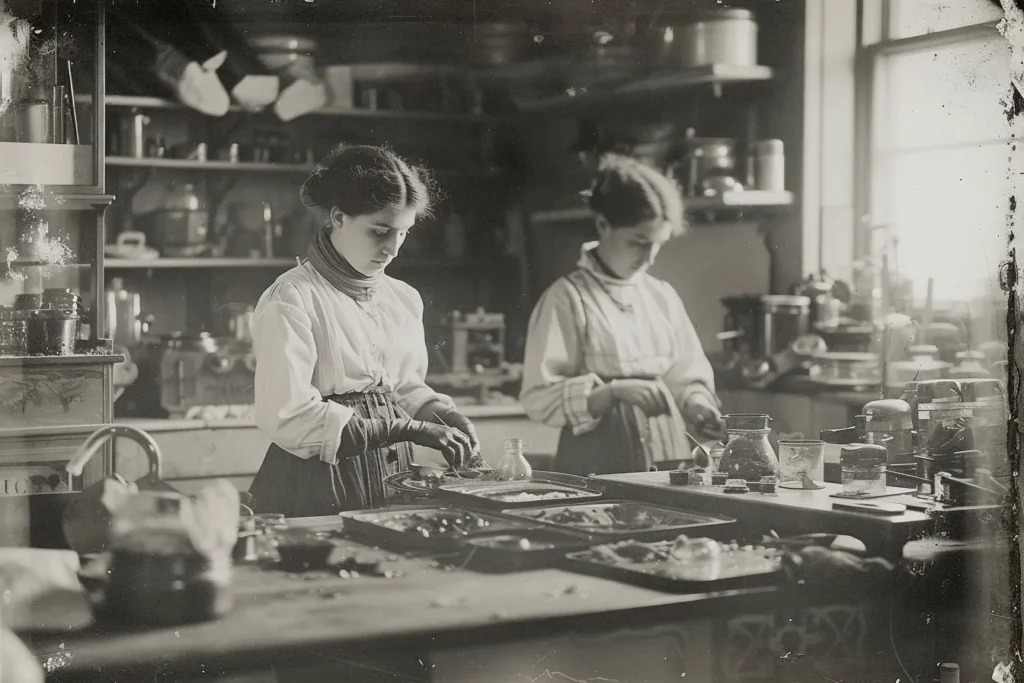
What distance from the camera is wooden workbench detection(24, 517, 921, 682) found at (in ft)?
7.52

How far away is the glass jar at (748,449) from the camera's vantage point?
266 centimetres

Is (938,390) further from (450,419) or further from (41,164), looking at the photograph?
(41,164)

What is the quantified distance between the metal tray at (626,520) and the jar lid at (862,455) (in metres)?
0.40

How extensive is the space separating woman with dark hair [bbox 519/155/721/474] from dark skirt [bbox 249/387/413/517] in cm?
35

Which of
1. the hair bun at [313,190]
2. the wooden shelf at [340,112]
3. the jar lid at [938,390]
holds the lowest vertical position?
the jar lid at [938,390]

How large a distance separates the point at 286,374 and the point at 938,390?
1774 mm

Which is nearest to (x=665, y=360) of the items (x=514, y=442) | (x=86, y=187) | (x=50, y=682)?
(x=514, y=442)

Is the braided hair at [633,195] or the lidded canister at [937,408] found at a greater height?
the braided hair at [633,195]

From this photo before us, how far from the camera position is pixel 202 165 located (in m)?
2.38

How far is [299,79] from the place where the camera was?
7.84 ft

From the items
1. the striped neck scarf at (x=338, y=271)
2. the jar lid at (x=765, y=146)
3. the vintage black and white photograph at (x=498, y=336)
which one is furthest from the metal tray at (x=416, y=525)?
the jar lid at (x=765, y=146)

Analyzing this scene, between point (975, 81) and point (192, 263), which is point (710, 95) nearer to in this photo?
point (975, 81)

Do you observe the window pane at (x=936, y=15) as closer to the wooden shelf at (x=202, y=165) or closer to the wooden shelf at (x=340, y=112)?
the wooden shelf at (x=340, y=112)

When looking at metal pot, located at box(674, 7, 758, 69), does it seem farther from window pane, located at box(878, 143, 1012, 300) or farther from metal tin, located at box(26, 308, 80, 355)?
metal tin, located at box(26, 308, 80, 355)
